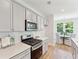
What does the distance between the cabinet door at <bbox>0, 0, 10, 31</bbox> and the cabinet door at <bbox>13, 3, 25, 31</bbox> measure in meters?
0.26

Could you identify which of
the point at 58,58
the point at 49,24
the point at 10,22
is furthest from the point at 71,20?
the point at 10,22

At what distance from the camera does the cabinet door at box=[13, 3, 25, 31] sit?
223 cm

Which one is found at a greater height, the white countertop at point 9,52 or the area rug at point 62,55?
the white countertop at point 9,52

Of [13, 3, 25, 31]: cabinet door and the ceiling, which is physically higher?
the ceiling

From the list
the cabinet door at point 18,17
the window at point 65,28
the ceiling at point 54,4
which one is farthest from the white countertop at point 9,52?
the window at point 65,28

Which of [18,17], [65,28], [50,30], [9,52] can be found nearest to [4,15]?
[18,17]

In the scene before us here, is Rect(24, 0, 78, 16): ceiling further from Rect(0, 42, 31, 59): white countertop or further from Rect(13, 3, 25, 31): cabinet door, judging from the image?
Answer: Rect(0, 42, 31, 59): white countertop

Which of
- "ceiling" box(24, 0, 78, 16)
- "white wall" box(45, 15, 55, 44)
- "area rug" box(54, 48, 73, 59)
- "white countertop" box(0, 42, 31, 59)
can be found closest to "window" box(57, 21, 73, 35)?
"white wall" box(45, 15, 55, 44)

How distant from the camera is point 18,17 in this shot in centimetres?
241

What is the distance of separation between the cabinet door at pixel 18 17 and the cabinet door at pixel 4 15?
0.26 meters

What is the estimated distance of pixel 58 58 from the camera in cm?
368

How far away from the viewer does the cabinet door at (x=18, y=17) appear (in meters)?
2.23

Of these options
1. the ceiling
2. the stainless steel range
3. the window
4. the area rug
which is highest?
the ceiling

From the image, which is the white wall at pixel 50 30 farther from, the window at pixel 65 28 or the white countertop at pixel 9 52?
the white countertop at pixel 9 52
